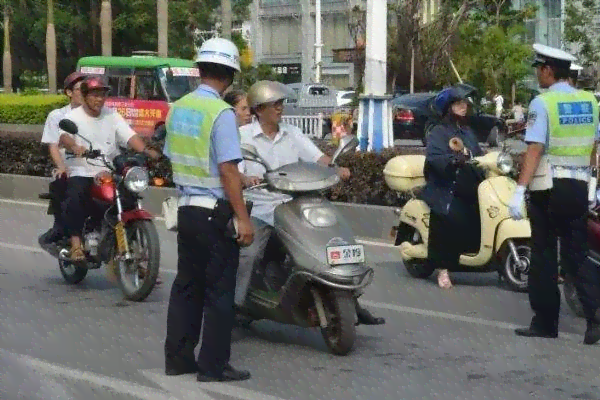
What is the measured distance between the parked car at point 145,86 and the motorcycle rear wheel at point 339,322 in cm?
2343

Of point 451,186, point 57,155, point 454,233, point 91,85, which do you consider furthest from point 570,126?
point 57,155

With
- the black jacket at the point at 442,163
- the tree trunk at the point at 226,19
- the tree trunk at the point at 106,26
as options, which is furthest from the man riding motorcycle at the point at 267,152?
the tree trunk at the point at 106,26

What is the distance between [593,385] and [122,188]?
401cm

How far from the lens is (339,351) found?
7633 mm

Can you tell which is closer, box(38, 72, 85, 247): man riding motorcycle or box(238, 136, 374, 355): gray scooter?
box(238, 136, 374, 355): gray scooter

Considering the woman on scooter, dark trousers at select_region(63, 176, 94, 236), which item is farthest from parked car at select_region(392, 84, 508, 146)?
dark trousers at select_region(63, 176, 94, 236)

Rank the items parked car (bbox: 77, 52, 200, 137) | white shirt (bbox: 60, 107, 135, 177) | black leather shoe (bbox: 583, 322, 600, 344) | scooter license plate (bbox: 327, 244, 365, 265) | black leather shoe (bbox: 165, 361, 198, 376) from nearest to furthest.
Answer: black leather shoe (bbox: 165, 361, 198, 376) → scooter license plate (bbox: 327, 244, 365, 265) → black leather shoe (bbox: 583, 322, 600, 344) → white shirt (bbox: 60, 107, 135, 177) → parked car (bbox: 77, 52, 200, 137)

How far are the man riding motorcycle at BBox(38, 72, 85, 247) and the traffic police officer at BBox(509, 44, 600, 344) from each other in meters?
3.89

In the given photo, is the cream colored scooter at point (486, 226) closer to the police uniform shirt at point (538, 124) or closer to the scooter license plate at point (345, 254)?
the police uniform shirt at point (538, 124)

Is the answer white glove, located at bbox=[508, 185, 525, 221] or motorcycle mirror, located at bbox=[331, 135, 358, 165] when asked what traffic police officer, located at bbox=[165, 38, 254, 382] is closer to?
motorcycle mirror, located at bbox=[331, 135, 358, 165]

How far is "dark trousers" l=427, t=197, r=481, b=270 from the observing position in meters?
10.1

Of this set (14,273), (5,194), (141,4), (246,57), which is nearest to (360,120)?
(5,194)

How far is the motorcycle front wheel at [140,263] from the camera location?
913 cm

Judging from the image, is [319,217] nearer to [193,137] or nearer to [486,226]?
[193,137]
